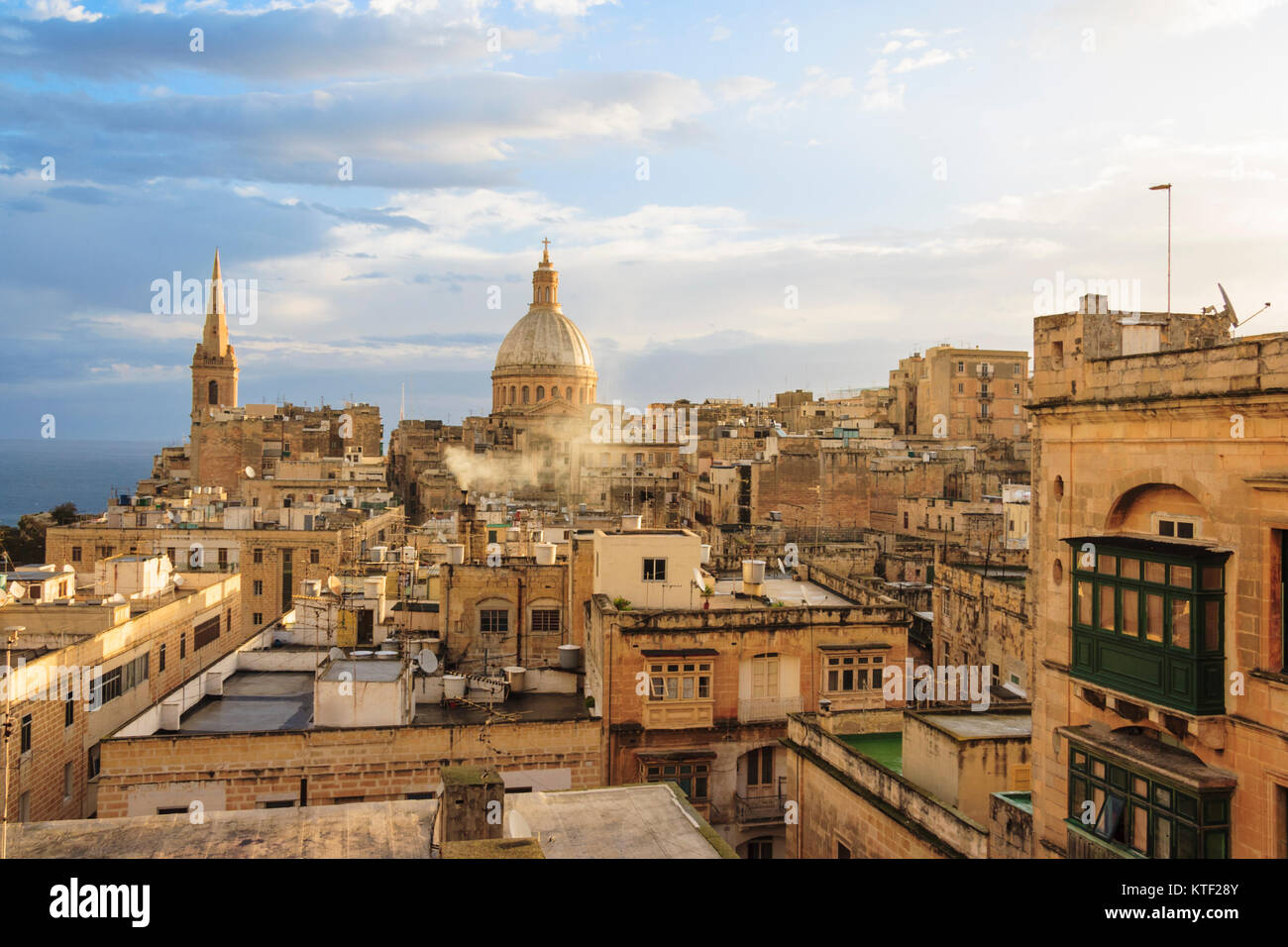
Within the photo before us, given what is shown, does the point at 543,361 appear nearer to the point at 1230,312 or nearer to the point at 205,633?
the point at 205,633

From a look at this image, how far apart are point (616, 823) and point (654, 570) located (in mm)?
10142

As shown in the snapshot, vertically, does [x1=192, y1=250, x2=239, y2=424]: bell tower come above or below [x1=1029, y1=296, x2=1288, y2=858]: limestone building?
above

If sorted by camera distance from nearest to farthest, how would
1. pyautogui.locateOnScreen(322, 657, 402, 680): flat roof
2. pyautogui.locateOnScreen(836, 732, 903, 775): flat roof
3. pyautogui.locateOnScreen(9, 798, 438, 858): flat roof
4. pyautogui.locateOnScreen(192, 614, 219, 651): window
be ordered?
pyautogui.locateOnScreen(9, 798, 438, 858): flat roof < pyautogui.locateOnScreen(836, 732, 903, 775): flat roof < pyautogui.locateOnScreen(322, 657, 402, 680): flat roof < pyautogui.locateOnScreen(192, 614, 219, 651): window

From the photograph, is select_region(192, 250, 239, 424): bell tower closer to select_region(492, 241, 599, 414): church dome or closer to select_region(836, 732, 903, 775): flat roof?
select_region(492, 241, 599, 414): church dome

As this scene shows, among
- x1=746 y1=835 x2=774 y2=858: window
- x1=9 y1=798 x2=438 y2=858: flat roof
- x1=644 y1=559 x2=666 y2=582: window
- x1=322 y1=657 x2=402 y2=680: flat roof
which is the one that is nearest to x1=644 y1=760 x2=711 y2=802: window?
x1=746 y1=835 x2=774 y2=858: window

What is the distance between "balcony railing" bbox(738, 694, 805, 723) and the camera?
2203 cm

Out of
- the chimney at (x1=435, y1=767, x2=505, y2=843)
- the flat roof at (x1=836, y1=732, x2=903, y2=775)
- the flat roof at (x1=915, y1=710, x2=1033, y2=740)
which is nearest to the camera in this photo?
the chimney at (x1=435, y1=767, x2=505, y2=843)

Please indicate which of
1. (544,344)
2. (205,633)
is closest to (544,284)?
(544,344)

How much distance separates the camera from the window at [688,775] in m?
21.2

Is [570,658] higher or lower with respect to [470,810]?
lower

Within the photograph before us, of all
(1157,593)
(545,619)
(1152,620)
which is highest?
(1157,593)

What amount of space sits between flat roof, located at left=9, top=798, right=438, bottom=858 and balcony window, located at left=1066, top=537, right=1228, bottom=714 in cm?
735

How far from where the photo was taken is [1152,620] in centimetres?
968
